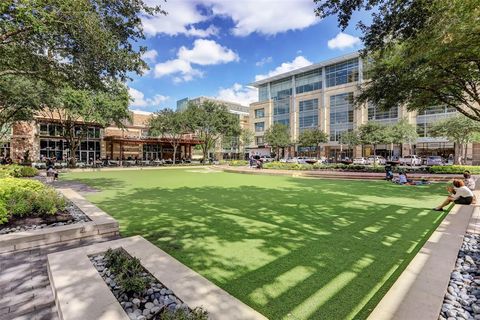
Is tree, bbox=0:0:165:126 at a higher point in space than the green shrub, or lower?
higher

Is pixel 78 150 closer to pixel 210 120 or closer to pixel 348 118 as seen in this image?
pixel 210 120

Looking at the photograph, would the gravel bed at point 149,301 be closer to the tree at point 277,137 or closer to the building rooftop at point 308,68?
the tree at point 277,137

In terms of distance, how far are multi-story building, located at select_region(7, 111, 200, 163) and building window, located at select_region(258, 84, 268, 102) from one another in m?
28.1

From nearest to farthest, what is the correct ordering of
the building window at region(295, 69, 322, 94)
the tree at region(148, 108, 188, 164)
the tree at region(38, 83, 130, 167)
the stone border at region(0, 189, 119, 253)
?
the stone border at region(0, 189, 119, 253), the tree at region(38, 83, 130, 167), the tree at region(148, 108, 188, 164), the building window at region(295, 69, 322, 94)

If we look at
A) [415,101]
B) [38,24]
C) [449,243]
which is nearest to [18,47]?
[38,24]

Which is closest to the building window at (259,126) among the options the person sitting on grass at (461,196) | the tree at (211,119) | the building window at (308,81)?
the building window at (308,81)

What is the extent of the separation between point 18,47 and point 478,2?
1332cm

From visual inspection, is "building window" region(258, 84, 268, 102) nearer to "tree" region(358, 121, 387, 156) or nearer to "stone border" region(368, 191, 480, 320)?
"tree" region(358, 121, 387, 156)

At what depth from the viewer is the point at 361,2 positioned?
696 cm

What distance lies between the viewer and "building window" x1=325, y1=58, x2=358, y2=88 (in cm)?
5128

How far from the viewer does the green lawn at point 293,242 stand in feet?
10.9

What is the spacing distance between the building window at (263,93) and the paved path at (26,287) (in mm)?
67288

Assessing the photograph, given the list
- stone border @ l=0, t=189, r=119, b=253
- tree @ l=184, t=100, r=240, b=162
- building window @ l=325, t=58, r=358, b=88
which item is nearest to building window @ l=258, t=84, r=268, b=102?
building window @ l=325, t=58, r=358, b=88

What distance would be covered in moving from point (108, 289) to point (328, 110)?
57.3m
